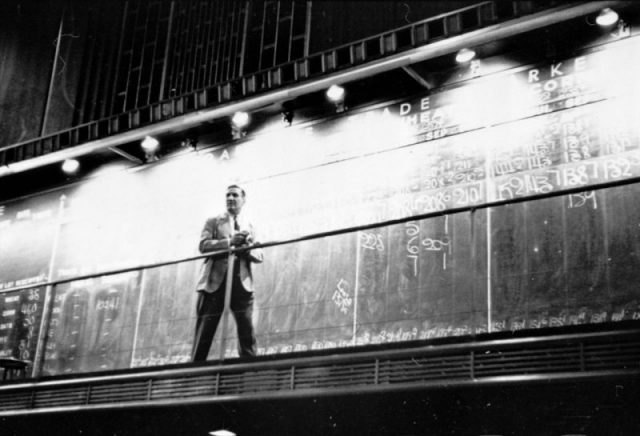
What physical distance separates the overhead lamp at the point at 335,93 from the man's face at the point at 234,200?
1.42m

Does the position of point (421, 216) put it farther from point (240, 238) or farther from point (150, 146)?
point (150, 146)

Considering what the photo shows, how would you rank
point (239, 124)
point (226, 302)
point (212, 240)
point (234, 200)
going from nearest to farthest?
1. point (226, 302)
2. point (212, 240)
3. point (234, 200)
4. point (239, 124)

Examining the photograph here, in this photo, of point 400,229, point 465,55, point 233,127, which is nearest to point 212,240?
point 400,229

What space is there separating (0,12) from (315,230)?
686 cm

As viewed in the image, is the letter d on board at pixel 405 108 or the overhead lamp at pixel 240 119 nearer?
the letter d on board at pixel 405 108

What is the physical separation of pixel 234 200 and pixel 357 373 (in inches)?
106

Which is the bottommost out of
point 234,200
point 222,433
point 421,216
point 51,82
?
point 222,433

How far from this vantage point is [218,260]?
8648mm

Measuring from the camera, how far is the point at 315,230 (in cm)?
973

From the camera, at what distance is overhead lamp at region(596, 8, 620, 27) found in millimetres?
8086

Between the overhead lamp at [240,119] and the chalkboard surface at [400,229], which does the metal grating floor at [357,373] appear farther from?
the overhead lamp at [240,119]

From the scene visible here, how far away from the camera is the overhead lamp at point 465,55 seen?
8.91 metres

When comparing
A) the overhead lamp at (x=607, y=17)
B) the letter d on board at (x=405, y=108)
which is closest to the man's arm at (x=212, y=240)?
the letter d on board at (x=405, y=108)

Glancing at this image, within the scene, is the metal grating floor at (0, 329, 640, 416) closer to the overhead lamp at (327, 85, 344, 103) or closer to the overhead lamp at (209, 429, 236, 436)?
the overhead lamp at (209, 429, 236, 436)
